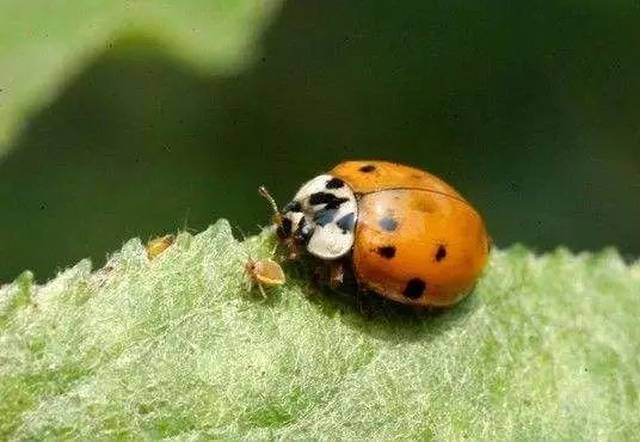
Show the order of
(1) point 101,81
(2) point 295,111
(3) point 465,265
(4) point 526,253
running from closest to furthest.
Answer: (3) point 465,265, (4) point 526,253, (1) point 101,81, (2) point 295,111

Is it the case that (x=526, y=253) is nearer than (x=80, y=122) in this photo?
Yes

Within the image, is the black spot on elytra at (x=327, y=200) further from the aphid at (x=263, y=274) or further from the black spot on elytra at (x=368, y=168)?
the aphid at (x=263, y=274)

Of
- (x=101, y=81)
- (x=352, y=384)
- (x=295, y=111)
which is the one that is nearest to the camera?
(x=352, y=384)

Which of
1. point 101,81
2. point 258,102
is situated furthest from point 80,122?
point 258,102

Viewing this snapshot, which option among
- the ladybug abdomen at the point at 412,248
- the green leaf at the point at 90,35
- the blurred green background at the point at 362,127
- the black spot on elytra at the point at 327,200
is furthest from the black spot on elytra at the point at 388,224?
the blurred green background at the point at 362,127

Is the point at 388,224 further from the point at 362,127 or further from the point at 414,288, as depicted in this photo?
the point at 362,127

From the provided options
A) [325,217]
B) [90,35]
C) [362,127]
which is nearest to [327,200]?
[325,217]

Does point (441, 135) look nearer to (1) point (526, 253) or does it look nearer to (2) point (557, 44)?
(2) point (557, 44)
